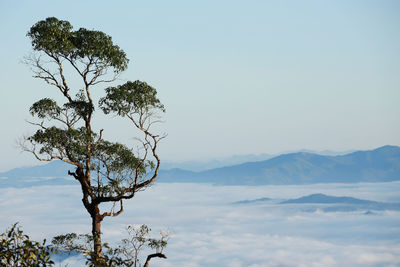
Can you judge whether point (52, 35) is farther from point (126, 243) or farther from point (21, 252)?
point (21, 252)

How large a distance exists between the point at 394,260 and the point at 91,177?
19881 centimetres

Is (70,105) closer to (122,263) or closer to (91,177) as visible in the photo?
(91,177)

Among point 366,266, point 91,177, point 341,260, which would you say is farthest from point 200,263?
point 91,177

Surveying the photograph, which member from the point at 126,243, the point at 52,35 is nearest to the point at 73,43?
the point at 52,35

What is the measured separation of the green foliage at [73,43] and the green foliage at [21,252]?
7.94 metres

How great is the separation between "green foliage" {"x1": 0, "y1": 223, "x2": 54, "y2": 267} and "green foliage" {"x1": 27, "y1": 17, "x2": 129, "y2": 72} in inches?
313

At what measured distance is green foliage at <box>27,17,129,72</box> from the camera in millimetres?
15180

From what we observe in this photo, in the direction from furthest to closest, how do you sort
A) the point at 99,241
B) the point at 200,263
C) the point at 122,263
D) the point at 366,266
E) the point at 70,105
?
the point at 366,266 → the point at 200,263 → the point at 70,105 → the point at 99,241 → the point at 122,263

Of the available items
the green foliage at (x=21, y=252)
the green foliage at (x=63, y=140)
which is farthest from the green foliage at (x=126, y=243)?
the green foliage at (x=21, y=252)

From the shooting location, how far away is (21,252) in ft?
27.5

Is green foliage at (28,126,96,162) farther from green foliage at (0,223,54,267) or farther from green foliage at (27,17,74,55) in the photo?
green foliage at (0,223,54,267)

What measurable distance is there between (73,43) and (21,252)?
8714mm

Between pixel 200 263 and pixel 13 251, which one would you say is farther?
pixel 200 263

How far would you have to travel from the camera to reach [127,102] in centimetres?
1534
